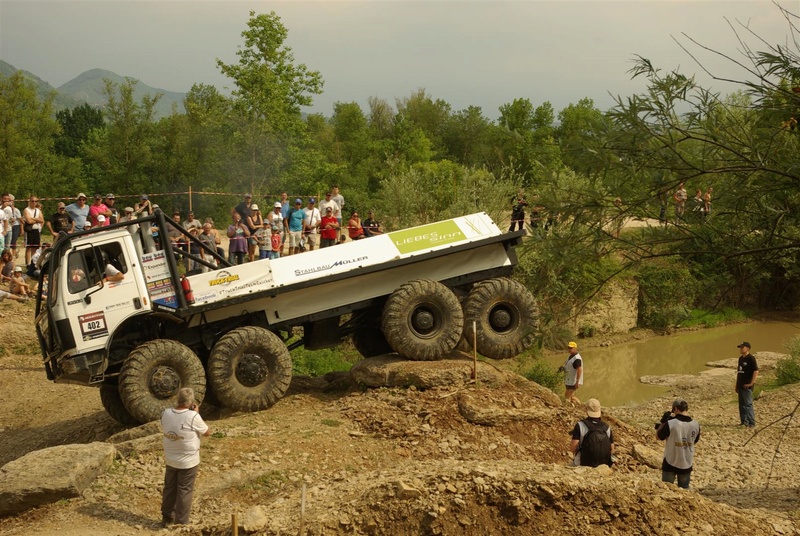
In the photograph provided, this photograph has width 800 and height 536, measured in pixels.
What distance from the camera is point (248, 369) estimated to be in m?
13.3

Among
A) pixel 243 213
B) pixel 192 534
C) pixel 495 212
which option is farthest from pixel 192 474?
pixel 495 212

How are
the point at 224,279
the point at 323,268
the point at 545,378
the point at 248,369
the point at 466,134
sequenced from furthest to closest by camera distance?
1. the point at 466,134
2. the point at 545,378
3. the point at 323,268
4. the point at 224,279
5. the point at 248,369

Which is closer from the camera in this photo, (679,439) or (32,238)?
(679,439)

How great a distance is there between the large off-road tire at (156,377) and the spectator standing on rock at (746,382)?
9336mm

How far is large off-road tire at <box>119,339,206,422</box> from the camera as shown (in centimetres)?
1261

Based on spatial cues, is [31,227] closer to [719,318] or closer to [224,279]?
[224,279]

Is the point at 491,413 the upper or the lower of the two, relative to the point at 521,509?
lower

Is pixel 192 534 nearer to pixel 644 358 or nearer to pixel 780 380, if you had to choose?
pixel 780 380

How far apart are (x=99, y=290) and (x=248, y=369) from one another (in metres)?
2.48

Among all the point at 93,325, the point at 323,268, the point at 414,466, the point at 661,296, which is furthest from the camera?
the point at 661,296

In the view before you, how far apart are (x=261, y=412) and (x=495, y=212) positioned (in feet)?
52.1

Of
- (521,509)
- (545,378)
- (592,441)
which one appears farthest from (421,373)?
(545,378)

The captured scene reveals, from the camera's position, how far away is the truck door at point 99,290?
493 inches

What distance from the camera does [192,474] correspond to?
9.24 metres
